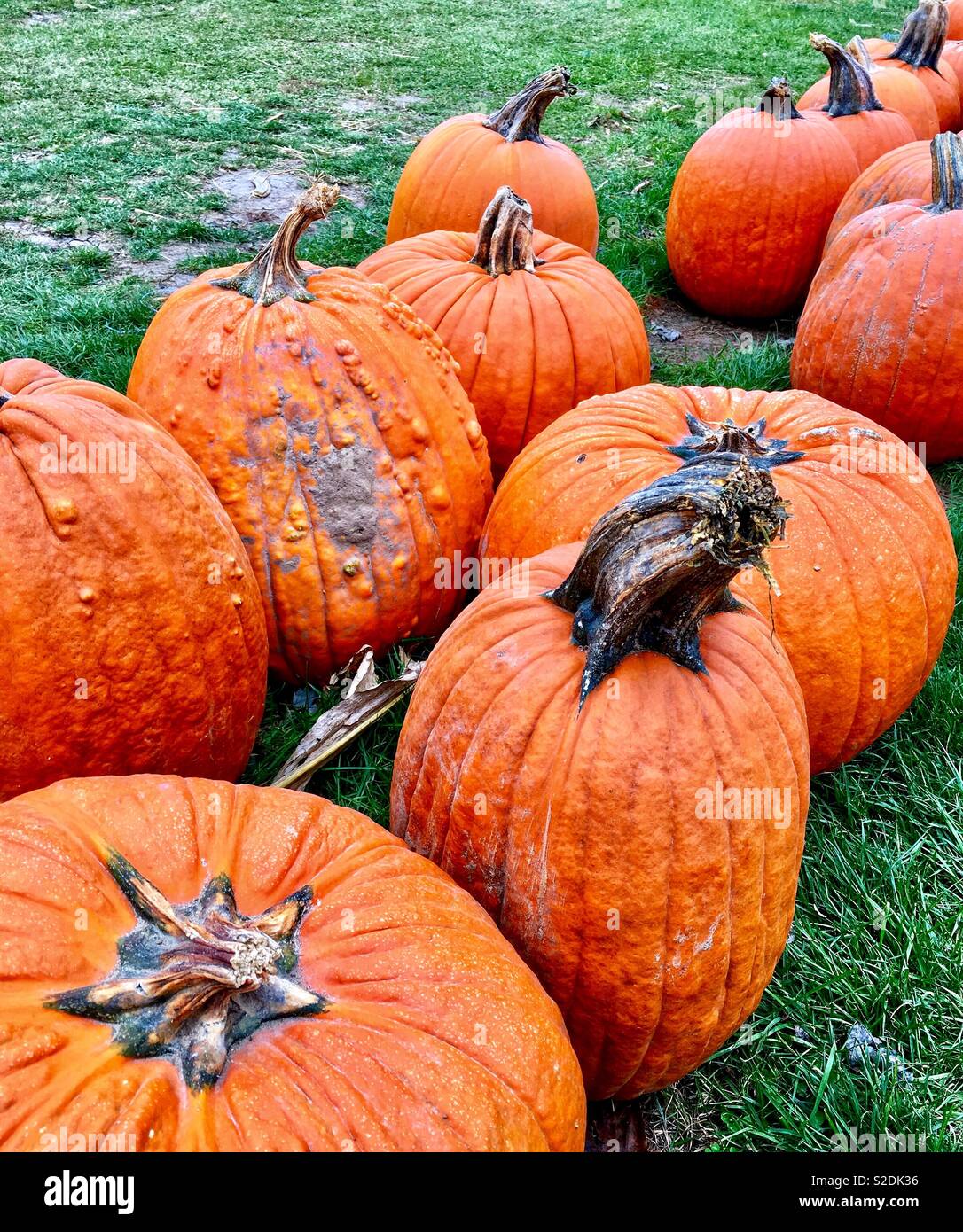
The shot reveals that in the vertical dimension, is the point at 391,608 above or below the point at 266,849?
below

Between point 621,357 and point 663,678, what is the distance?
2.41m

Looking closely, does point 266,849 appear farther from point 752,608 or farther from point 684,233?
point 684,233

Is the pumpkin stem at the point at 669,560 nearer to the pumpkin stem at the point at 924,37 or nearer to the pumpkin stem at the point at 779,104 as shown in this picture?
the pumpkin stem at the point at 779,104

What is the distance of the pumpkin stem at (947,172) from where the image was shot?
14.1 feet

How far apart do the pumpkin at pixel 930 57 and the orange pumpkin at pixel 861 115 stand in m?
1.02

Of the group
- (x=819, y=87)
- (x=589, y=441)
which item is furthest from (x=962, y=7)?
(x=589, y=441)

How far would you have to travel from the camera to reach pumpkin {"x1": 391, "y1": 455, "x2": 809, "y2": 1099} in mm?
2086

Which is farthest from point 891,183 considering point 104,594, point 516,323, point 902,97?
point 104,594

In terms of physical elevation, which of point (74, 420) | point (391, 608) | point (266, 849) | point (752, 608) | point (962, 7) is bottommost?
point (391, 608)

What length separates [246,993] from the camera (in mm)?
1737

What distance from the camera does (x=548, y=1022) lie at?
1.94 meters

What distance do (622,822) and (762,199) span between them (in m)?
4.42

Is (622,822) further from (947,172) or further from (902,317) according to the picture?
(947,172)

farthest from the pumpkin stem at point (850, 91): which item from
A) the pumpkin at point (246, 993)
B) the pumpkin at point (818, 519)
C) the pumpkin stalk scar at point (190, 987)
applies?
the pumpkin stalk scar at point (190, 987)
